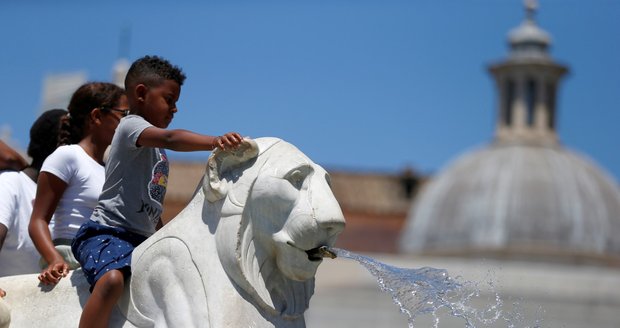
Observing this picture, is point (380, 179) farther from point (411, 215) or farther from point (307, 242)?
point (307, 242)

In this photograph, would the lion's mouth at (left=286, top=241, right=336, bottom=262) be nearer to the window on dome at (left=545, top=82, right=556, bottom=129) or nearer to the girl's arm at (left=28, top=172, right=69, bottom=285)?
the girl's arm at (left=28, top=172, right=69, bottom=285)

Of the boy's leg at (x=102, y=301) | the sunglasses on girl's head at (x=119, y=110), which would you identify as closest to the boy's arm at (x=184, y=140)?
the boy's leg at (x=102, y=301)

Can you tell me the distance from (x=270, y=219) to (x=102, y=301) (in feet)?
2.10

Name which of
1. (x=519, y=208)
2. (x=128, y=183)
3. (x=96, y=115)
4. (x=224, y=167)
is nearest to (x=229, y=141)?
(x=224, y=167)

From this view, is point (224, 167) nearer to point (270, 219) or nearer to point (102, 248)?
point (270, 219)

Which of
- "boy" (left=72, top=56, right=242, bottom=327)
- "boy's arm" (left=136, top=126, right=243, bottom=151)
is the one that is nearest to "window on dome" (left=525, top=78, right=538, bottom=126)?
"boy" (left=72, top=56, right=242, bottom=327)

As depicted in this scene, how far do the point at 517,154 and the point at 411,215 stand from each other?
499 centimetres

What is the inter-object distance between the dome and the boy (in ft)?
204

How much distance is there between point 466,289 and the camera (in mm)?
6945

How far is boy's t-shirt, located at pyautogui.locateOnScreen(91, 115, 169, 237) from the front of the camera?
6820 millimetres

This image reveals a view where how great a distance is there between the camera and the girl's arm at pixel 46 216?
7.10m

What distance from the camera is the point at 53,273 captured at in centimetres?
696

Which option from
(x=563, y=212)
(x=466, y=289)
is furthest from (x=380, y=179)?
(x=466, y=289)

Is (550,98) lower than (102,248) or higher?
higher
